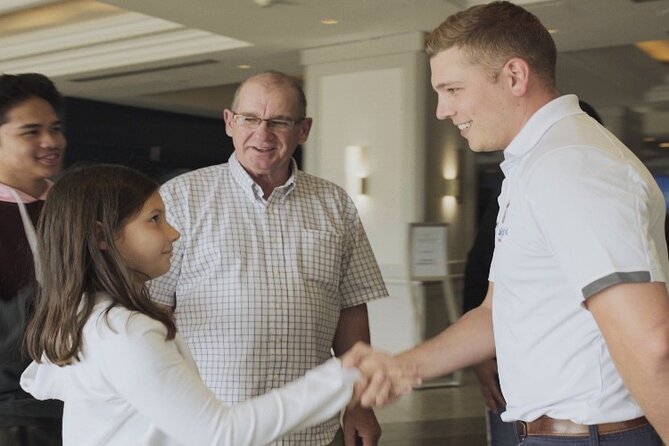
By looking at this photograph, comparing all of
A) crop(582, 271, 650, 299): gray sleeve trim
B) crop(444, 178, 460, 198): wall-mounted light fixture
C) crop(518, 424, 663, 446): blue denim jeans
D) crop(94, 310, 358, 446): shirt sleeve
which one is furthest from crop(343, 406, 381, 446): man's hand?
crop(444, 178, 460, 198): wall-mounted light fixture

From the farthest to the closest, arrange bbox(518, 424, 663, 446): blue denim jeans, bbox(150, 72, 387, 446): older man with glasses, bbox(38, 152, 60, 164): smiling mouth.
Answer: bbox(38, 152, 60, 164): smiling mouth, bbox(150, 72, 387, 446): older man with glasses, bbox(518, 424, 663, 446): blue denim jeans

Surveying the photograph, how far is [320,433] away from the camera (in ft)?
8.87

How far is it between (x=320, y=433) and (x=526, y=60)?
1.36 meters

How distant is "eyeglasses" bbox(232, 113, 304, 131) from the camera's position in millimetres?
2803

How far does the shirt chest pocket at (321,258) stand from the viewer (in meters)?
2.77

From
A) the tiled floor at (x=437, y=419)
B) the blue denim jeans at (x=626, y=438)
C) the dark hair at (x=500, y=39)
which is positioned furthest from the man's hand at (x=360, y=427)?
the tiled floor at (x=437, y=419)

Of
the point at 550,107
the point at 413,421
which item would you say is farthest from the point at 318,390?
the point at 413,421

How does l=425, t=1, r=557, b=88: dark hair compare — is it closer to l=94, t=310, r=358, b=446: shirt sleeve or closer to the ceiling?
l=94, t=310, r=358, b=446: shirt sleeve

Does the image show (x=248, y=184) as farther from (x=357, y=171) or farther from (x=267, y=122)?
(x=357, y=171)

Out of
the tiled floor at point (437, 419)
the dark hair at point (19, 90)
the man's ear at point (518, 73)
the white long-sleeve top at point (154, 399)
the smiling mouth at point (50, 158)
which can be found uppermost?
the dark hair at point (19, 90)

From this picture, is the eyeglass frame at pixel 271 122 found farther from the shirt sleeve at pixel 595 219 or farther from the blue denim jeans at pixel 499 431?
the shirt sleeve at pixel 595 219

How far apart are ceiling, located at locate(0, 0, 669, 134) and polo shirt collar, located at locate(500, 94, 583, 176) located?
559 centimetres

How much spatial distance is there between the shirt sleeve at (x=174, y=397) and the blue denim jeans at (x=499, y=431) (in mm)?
1376

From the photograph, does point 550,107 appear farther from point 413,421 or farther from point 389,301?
point 389,301
